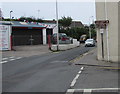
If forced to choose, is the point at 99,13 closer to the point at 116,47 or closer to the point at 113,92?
the point at 116,47

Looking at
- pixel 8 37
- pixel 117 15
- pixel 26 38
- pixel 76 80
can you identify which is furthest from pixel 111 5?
pixel 26 38

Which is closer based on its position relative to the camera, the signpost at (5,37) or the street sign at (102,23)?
the street sign at (102,23)

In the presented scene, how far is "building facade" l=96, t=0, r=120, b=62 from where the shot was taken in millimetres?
15953

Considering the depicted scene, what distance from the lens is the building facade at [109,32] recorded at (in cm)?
1595

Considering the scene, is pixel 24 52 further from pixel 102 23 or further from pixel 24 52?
pixel 102 23

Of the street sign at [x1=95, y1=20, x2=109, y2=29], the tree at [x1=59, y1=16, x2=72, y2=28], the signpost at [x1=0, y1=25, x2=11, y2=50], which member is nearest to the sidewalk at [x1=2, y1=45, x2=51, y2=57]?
the signpost at [x1=0, y1=25, x2=11, y2=50]

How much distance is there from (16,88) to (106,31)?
9242mm

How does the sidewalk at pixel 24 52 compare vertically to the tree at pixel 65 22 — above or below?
below

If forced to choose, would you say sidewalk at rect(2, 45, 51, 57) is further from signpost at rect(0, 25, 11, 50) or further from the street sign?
the street sign

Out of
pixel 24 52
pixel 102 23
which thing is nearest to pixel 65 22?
pixel 24 52

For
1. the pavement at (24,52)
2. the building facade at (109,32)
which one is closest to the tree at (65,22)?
the pavement at (24,52)

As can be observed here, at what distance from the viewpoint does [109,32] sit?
16.3 metres

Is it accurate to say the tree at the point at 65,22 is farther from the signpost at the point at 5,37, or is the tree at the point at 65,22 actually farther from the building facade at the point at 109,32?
the building facade at the point at 109,32

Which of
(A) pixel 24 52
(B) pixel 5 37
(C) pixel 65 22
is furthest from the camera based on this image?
(C) pixel 65 22
